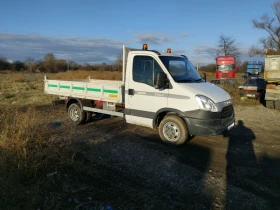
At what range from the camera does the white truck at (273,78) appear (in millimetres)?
11766

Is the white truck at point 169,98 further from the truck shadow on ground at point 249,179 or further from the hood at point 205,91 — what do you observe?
the truck shadow on ground at point 249,179

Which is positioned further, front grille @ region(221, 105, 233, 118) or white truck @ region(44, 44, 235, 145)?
front grille @ region(221, 105, 233, 118)

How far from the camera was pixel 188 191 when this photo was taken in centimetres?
396

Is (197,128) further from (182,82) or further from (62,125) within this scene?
(62,125)

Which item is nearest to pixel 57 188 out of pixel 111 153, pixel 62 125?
pixel 111 153

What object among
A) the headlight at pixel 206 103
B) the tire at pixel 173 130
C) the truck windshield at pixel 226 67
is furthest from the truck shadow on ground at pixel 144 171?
the truck windshield at pixel 226 67

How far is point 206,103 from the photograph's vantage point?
18.4ft

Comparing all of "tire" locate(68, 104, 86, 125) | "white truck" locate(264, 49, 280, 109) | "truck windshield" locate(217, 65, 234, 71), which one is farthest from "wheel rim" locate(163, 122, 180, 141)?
"truck windshield" locate(217, 65, 234, 71)

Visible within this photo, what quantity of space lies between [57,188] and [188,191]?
2.15 m

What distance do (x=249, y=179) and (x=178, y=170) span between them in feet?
4.35

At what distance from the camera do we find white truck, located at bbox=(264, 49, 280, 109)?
11766 millimetres

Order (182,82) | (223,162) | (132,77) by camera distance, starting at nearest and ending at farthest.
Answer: (223,162)
(182,82)
(132,77)

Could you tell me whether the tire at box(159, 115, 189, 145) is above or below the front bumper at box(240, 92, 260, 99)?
below

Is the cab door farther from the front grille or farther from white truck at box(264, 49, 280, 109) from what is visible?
white truck at box(264, 49, 280, 109)
